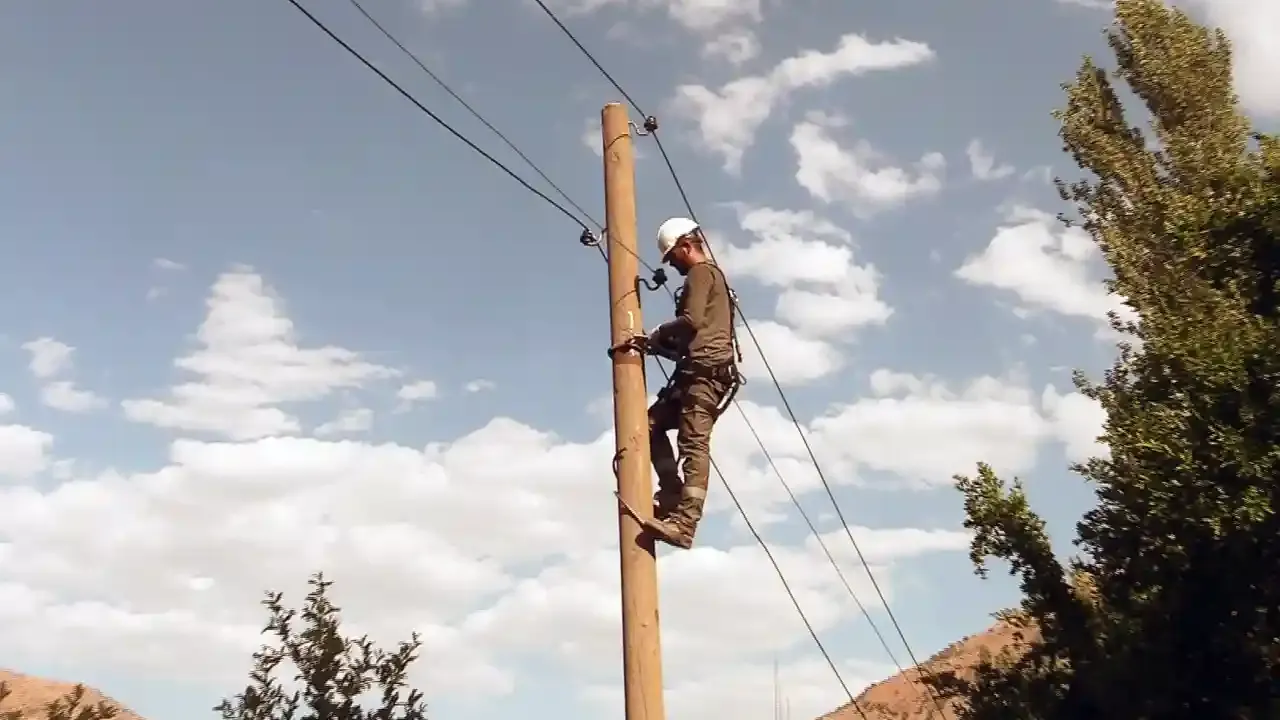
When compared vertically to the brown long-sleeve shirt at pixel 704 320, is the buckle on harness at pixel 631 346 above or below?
below

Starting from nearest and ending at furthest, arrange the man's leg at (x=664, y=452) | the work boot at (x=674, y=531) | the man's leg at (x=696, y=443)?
the work boot at (x=674, y=531)
the man's leg at (x=696, y=443)
the man's leg at (x=664, y=452)

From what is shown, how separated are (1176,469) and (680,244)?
10.5 m

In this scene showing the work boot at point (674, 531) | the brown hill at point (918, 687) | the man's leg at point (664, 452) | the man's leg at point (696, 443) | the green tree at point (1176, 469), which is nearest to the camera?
the work boot at point (674, 531)

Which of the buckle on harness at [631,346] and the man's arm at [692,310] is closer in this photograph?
the buckle on harness at [631,346]

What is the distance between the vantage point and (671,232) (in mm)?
6746

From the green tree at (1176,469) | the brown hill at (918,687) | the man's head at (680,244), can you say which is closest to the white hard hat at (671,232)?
the man's head at (680,244)

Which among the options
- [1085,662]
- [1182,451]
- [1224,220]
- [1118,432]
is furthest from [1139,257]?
[1085,662]

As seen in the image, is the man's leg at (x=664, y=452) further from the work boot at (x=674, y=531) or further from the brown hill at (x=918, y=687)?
the brown hill at (x=918, y=687)

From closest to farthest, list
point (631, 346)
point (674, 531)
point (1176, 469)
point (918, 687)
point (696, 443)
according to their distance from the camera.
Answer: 1. point (674, 531)
2. point (631, 346)
3. point (696, 443)
4. point (1176, 469)
5. point (918, 687)

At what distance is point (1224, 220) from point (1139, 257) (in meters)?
1.86

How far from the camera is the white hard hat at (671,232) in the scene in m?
6.73

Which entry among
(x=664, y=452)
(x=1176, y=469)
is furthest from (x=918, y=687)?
(x=664, y=452)

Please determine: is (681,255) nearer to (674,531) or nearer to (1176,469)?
(674,531)

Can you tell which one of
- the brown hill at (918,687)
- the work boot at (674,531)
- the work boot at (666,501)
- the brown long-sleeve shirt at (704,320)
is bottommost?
the work boot at (674,531)
